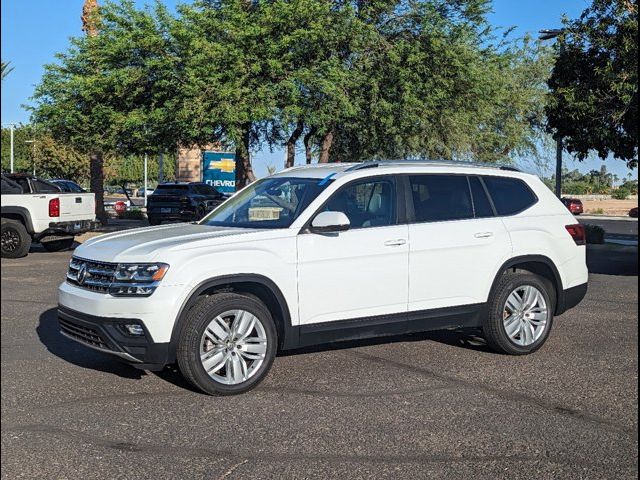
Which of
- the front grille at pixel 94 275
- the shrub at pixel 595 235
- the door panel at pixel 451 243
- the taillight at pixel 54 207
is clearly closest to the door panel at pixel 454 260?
the door panel at pixel 451 243

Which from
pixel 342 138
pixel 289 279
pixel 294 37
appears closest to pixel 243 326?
pixel 289 279

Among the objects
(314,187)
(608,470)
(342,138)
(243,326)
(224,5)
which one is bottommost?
(608,470)

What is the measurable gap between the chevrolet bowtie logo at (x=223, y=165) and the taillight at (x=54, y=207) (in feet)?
63.6

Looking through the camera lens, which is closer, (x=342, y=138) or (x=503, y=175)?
(x=503, y=175)

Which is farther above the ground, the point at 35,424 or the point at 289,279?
the point at 289,279

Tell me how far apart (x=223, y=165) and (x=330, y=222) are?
2948 centimetres

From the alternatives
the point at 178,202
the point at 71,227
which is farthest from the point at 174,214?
the point at 71,227

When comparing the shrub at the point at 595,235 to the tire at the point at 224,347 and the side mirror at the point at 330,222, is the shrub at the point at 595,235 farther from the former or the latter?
the tire at the point at 224,347

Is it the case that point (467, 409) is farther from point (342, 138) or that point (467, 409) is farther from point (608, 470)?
point (342, 138)

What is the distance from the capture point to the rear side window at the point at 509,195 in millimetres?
6680

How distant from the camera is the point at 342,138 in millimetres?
24312

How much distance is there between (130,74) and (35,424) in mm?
15790

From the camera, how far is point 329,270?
5.65 meters

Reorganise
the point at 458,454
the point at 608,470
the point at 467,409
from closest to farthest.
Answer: the point at 608,470 < the point at 458,454 < the point at 467,409
